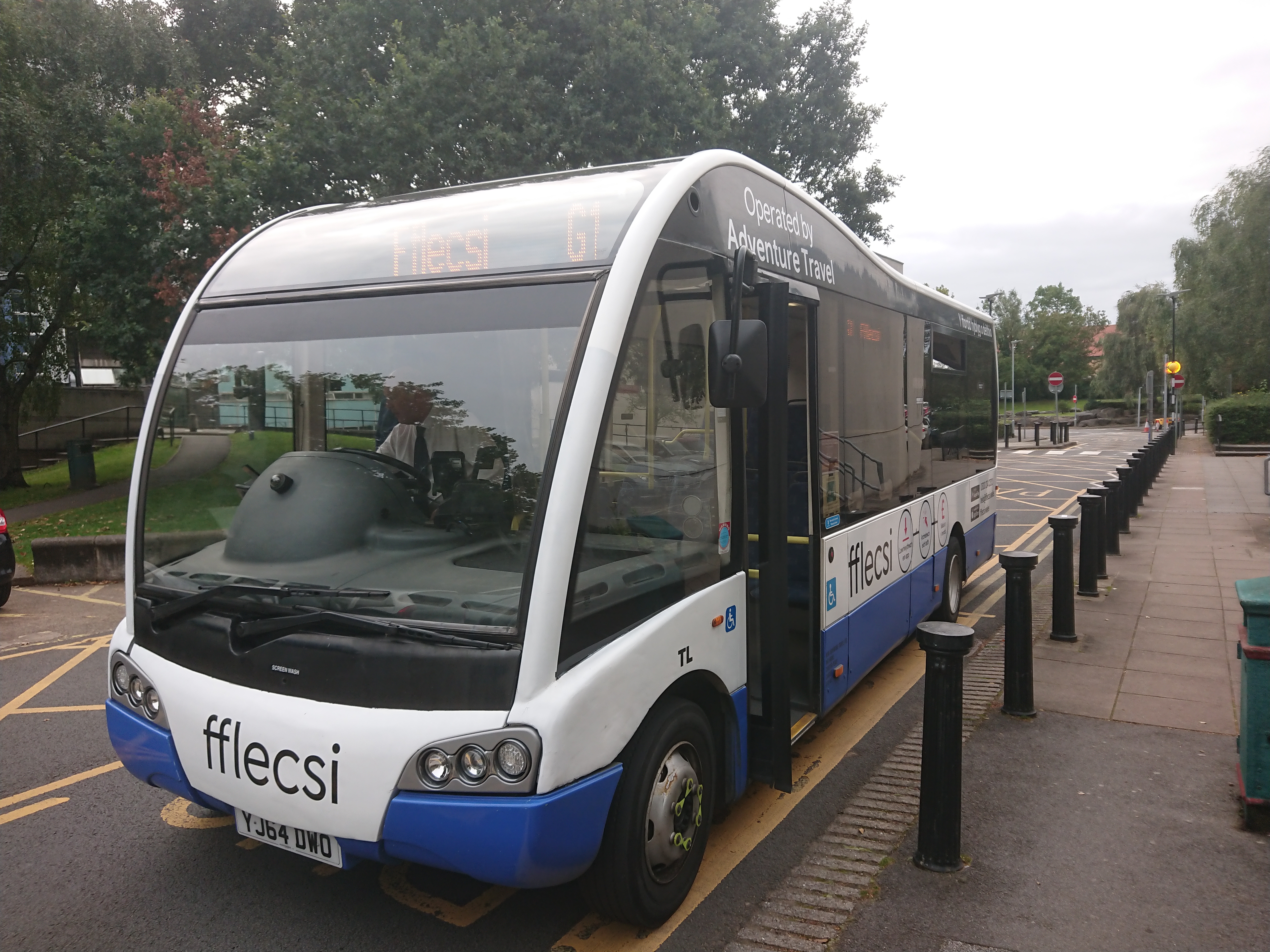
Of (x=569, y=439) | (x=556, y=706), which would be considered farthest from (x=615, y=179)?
(x=556, y=706)

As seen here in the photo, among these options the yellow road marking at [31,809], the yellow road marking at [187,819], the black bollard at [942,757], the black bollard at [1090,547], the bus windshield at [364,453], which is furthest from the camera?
the black bollard at [1090,547]

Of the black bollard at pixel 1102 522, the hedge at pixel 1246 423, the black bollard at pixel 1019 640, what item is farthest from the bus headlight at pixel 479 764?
the hedge at pixel 1246 423

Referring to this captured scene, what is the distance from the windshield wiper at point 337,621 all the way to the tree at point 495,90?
1203cm

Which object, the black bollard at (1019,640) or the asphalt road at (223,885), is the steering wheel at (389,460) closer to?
Result: the asphalt road at (223,885)

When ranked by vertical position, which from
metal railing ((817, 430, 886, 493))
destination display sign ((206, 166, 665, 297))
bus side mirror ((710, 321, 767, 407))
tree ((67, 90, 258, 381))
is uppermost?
tree ((67, 90, 258, 381))

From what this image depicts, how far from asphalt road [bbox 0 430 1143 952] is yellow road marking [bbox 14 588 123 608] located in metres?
4.52

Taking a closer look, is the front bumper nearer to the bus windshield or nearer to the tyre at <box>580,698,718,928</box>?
the tyre at <box>580,698,718,928</box>

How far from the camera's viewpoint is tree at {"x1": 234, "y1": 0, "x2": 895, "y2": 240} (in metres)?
13.9

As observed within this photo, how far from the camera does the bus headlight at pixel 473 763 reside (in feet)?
8.72

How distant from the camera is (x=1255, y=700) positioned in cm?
390

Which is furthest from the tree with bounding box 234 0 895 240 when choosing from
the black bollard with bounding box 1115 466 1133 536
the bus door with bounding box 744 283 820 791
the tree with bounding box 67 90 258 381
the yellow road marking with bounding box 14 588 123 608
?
the bus door with bounding box 744 283 820 791

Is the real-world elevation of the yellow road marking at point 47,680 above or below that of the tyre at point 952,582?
below

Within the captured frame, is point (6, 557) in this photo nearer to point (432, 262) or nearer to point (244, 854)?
point (244, 854)

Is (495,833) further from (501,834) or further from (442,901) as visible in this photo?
(442,901)
